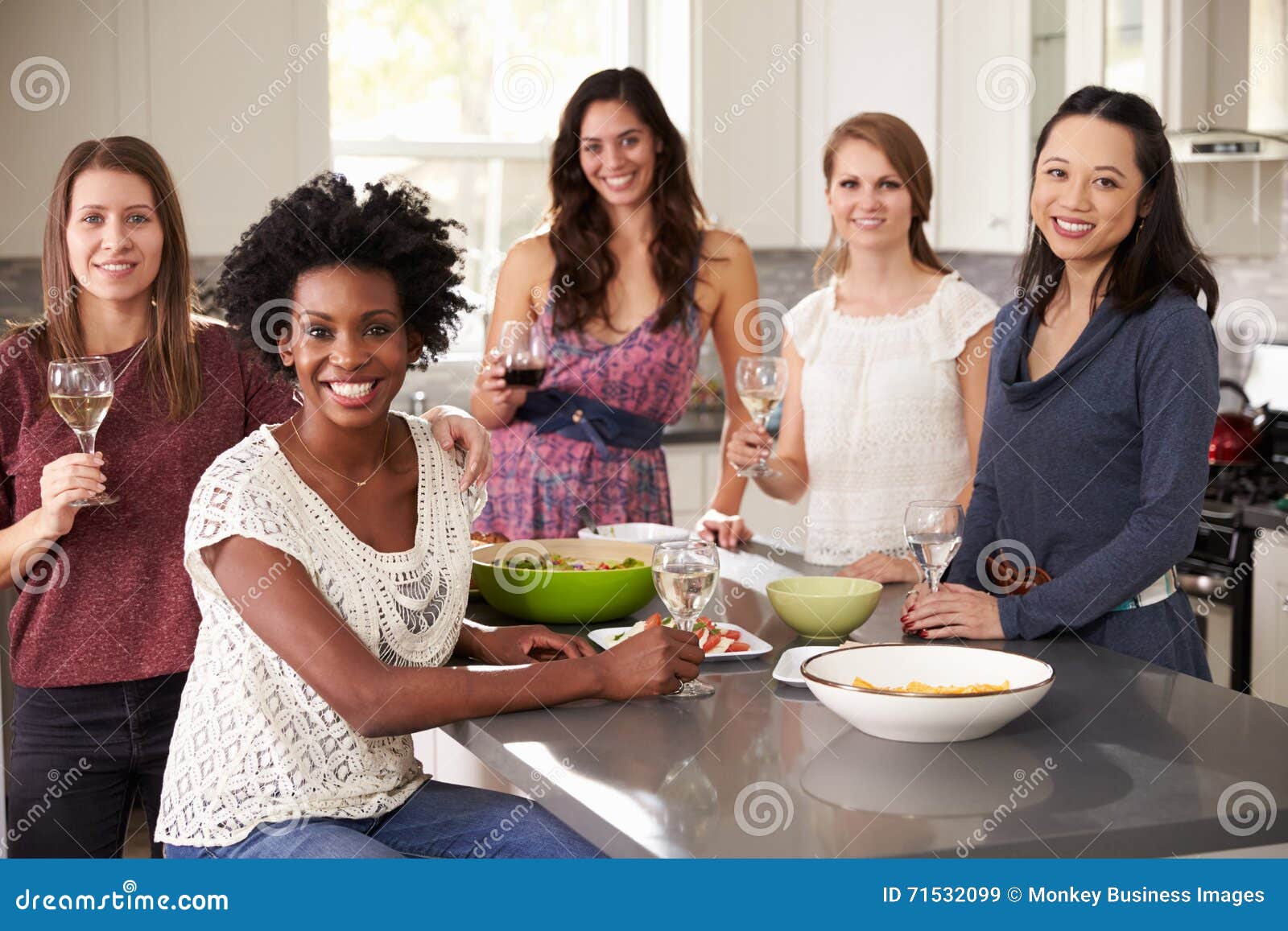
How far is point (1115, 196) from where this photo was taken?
6.52 ft

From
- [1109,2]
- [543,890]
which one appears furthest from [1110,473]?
[1109,2]

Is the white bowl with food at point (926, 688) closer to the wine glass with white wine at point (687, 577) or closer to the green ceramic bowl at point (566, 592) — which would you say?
the wine glass with white wine at point (687, 577)

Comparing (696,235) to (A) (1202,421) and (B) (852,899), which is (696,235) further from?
(B) (852,899)

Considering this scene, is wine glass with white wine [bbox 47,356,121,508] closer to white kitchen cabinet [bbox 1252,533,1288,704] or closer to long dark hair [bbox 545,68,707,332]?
long dark hair [bbox 545,68,707,332]

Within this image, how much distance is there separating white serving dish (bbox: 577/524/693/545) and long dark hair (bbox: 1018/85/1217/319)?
33.2 inches

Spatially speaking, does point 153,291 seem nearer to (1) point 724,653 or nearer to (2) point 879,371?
(1) point 724,653

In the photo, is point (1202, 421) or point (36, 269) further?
point (36, 269)

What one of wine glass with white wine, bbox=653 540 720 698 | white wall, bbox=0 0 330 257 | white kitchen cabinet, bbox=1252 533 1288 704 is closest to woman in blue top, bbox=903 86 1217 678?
wine glass with white wine, bbox=653 540 720 698

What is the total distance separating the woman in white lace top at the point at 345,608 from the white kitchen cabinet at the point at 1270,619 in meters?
2.12

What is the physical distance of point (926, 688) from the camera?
1.56 m

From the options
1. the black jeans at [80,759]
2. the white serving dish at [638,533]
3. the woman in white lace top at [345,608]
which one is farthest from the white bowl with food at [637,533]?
the black jeans at [80,759]

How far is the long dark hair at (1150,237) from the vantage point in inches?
77.7

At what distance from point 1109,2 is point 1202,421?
2.20 meters

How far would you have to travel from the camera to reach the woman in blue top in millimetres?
1875
